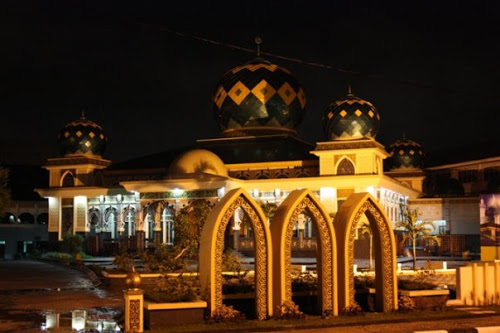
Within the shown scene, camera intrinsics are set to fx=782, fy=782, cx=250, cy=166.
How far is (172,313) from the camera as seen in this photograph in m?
12.9

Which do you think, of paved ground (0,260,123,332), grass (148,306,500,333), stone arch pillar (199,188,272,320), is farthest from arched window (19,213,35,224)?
grass (148,306,500,333)

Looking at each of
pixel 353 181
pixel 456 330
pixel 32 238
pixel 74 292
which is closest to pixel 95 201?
pixel 32 238

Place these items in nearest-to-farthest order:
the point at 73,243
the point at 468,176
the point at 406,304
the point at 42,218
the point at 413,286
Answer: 1. the point at 406,304
2. the point at 413,286
3. the point at 73,243
4. the point at 42,218
5. the point at 468,176

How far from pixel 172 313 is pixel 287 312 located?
6.78 ft

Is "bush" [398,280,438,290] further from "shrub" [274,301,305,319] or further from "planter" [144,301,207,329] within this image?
"planter" [144,301,207,329]

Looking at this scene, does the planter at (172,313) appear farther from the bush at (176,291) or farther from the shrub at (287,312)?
the shrub at (287,312)

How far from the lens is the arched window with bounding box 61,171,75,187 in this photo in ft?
133

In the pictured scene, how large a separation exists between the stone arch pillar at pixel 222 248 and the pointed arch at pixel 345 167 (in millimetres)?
21321

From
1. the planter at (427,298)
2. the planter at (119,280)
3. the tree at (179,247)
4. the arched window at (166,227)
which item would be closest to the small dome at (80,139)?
the arched window at (166,227)

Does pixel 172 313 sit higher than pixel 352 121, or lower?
lower

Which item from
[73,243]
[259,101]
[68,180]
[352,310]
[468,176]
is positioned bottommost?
[352,310]

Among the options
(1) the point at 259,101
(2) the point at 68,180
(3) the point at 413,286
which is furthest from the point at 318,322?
(2) the point at 68,180

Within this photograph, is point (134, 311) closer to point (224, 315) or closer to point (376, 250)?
point (224, 315)

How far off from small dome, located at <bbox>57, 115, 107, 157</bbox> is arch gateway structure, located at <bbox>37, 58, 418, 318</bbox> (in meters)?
0.05
